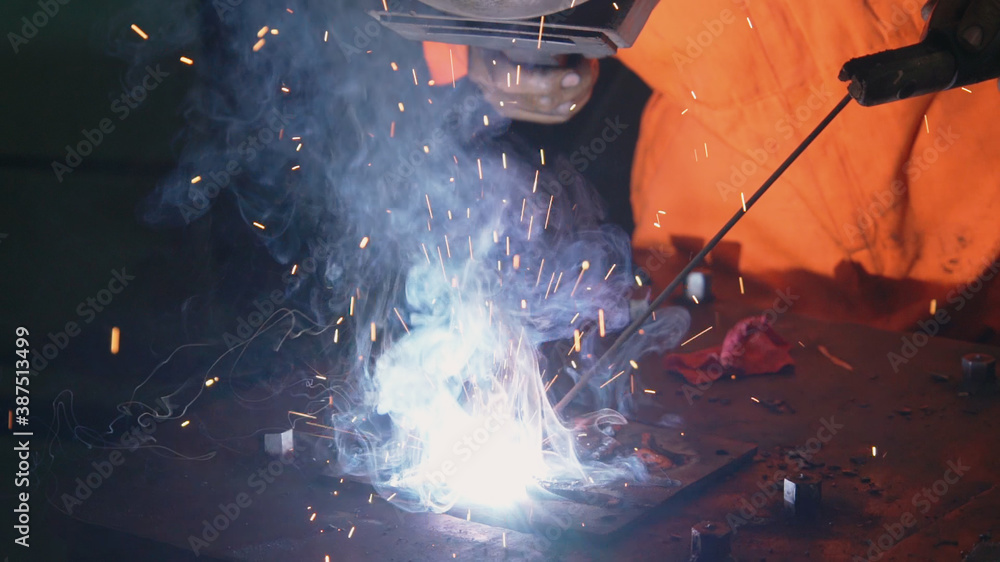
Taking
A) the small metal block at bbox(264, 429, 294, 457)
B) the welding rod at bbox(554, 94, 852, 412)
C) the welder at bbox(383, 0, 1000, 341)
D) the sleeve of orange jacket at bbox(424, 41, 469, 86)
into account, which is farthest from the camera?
the sleeve of orange jacket at bbox(424, 41, 469, 86)

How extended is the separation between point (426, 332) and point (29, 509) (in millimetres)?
1486

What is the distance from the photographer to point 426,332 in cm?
329

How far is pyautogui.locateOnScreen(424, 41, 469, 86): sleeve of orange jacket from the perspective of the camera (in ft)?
14.4

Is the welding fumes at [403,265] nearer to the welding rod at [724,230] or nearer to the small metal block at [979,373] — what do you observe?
the welding rod at [724,230]

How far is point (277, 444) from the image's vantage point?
Answer: 9.03 ft

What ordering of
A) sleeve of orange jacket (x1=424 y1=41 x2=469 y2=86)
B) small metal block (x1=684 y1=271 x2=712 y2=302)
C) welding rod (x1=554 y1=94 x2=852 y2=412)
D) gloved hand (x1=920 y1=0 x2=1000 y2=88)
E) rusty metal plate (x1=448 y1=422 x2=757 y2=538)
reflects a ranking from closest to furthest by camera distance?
gloved hand (x1=920 y1=0 x2=1000 y2=88) → welding rod (x1=554 y1=94 x2=852 y2=412) → rusty metal plate (x1=448 y1=422 x2=757 y2=538) → small metal block (x1=684 y1=271 x2=712 y2=302) → sleeve of orange jacket (x1=424 y1=41 x2=469 y2=86)

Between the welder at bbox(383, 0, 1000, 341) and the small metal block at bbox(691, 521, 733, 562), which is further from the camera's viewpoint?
the welder at bbox(383, 0, 1000, 341)

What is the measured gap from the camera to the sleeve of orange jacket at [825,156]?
13.0 feet

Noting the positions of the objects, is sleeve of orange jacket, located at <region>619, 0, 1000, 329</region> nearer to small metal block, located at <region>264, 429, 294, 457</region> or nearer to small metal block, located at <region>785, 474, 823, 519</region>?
small metal block, located at <region>785, 474, 823, 519</region>

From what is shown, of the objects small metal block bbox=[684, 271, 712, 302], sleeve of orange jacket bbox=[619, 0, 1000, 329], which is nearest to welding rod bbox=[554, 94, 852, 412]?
small metal block bbox=[684, 271, 712, 302]

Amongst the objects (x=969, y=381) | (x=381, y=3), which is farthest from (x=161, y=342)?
(x=969, y=381)

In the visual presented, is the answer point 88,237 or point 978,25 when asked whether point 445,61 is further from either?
point 978,25

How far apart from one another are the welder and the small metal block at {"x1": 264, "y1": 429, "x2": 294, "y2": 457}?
1.54 m

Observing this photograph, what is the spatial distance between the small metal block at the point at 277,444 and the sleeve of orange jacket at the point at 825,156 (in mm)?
3009
